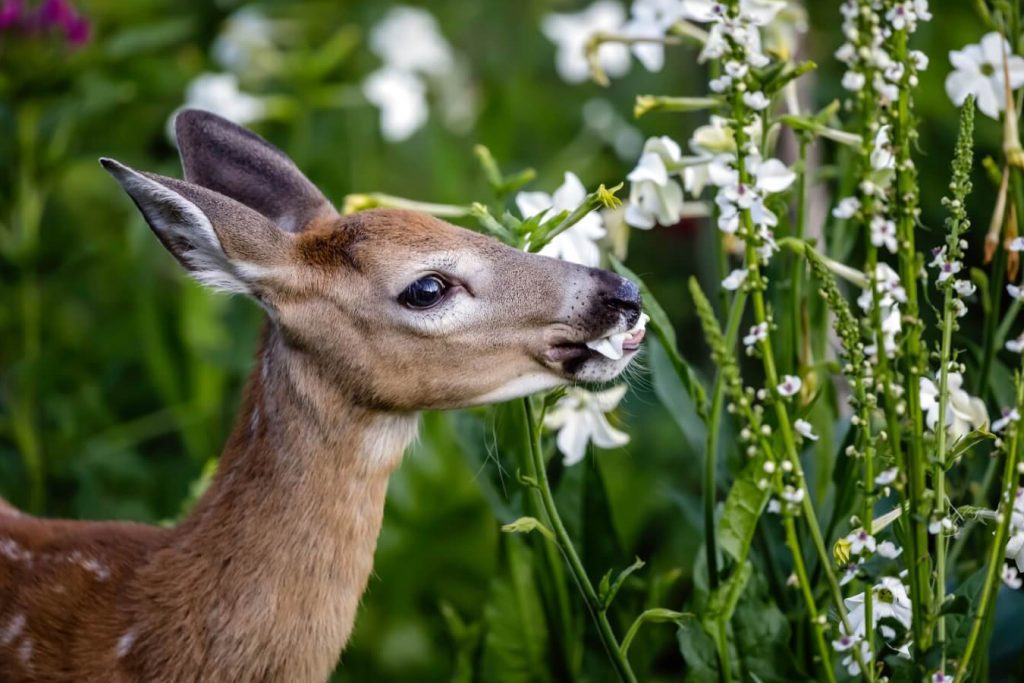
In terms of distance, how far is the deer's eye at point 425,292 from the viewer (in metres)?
2.64

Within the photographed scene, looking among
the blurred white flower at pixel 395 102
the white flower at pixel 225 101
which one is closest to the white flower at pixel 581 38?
the blurred white flower at pixel 395 102

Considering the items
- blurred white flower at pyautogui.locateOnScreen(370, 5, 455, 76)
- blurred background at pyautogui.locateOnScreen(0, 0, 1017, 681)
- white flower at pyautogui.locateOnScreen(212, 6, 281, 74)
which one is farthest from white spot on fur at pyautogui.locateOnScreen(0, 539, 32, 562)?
blurred white flower at pyautogui.locateOnScreen(370, 5, 455, 76)

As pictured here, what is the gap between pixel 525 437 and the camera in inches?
102

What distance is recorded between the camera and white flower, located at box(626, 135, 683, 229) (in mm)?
2730

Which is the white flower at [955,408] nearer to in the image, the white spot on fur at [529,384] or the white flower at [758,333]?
the white flower at [758,333]

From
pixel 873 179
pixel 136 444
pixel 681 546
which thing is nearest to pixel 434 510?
pixel 681 546

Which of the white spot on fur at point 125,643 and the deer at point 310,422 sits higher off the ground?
the deer at point 310,422

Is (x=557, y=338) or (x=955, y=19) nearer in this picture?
(x=557, y=338)

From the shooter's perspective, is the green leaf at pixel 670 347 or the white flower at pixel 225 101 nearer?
the green leaf at pixel 670 347

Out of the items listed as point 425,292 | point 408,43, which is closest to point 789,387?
point 425,292

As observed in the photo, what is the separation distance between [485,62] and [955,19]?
7.81 feet

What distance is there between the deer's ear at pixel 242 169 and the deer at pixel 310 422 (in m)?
0.29

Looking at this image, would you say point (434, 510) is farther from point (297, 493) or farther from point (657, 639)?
point (297, 493)

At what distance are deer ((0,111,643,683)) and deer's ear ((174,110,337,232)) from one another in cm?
29
